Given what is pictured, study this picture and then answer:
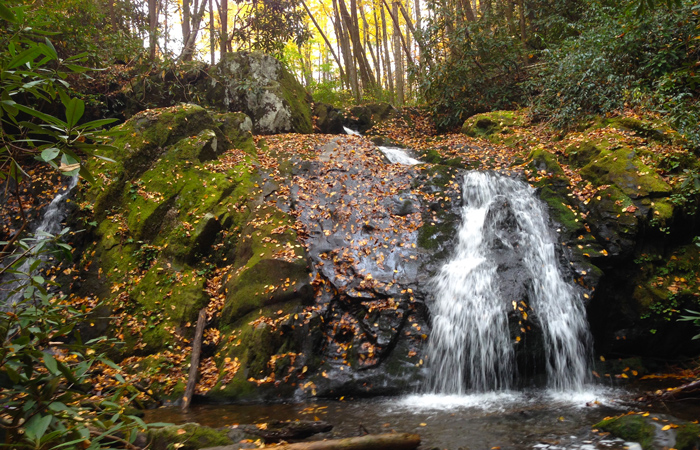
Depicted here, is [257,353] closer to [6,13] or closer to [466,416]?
[466,416]

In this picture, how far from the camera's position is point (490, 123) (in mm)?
11570

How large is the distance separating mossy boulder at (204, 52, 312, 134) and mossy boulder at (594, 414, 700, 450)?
1063 cm

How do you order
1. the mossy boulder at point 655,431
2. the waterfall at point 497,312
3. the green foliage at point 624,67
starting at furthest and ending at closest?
the green foliage at point 624,67 < the waterfall at point 497,312 < the mossy boulder at point 655,431

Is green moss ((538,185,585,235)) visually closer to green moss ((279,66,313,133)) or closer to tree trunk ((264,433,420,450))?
tree trunk ((264,433,420,450))

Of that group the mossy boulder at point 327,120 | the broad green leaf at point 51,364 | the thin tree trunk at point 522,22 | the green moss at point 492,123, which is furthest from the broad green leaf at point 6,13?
the thin tree trunk at point 522,22

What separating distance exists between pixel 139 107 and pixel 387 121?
8.17 meters

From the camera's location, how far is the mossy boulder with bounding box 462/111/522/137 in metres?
11.1

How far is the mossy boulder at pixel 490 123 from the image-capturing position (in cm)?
1113

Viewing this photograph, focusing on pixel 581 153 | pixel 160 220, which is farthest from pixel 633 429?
pixel 160 220

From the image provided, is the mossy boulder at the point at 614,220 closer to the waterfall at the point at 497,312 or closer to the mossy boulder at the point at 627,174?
the mossy boulder at the point at 627,174

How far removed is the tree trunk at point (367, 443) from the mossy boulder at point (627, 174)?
227 inches

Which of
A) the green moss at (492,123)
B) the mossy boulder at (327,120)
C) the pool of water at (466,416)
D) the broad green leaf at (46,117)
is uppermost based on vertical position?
the mossy boulder at (327,120)

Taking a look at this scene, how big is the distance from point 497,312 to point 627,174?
11.6 ft

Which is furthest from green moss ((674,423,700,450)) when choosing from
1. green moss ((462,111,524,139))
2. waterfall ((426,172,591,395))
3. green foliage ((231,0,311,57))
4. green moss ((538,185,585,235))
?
green foliage ((231,0,311,57))
